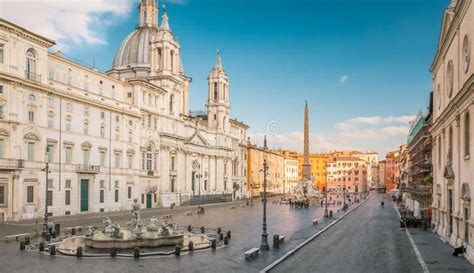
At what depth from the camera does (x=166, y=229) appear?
2995cm

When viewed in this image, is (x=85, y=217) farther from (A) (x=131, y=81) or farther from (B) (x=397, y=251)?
(B) (x=397, y=251)

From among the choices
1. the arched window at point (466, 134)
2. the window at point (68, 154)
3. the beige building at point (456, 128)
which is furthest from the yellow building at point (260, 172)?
the arched window at point (466, 134)

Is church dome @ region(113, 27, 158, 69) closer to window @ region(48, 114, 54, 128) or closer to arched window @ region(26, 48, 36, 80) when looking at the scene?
window @ region(48, 114, 54, 128)

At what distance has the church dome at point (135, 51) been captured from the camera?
3204 inches

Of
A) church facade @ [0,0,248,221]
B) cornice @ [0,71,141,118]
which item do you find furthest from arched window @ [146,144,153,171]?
cornice @ [0,71,141,118]

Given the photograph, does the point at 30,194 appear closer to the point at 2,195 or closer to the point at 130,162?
the point at 2,195

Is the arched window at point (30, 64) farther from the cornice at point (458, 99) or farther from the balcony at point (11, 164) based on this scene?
the cornice at point (458, 99)

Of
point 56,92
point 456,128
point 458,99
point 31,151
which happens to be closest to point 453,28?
point 458,99

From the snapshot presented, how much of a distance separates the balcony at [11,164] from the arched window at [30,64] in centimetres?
804

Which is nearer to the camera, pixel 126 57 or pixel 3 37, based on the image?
pixel 3 37

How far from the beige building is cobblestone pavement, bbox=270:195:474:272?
1285 millimetres

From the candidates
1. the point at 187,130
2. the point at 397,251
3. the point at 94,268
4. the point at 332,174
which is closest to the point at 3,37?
the point at 94,268

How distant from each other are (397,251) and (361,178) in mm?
163641

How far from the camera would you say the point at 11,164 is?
43.9m
